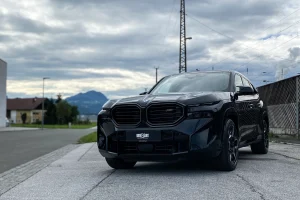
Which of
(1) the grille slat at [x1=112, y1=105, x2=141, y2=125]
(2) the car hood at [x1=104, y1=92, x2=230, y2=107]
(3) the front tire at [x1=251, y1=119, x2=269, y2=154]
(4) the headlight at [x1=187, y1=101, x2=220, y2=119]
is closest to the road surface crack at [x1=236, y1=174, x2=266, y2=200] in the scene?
(4) the headlight at [x1=187, y1=101, x2=220, y2=119]

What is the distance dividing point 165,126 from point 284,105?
12.8m

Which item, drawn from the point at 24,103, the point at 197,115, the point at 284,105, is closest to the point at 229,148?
the point at 197,115

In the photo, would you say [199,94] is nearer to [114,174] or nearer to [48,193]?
[114,174]

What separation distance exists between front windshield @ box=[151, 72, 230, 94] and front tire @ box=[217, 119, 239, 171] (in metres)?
0.76

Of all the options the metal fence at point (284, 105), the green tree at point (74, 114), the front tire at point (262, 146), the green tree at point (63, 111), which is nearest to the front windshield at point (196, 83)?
the front tire at point (262, 146)

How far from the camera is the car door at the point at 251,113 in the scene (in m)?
8.36

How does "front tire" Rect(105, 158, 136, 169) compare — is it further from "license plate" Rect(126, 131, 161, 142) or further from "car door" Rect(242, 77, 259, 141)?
"car door" Rect(242, 77, 259, 141)

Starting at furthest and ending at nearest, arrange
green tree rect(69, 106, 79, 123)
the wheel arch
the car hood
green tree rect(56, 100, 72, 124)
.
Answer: green tree rect(69, 106, 79, 123) < green tree rect(56, 100, 72, 124) < the wheel arch < the car hood

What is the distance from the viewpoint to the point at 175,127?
6449 mm

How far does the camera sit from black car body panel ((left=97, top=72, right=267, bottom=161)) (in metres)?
6.45

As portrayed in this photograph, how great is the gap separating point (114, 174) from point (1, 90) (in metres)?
61.7

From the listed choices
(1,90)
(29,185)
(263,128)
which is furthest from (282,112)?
(1,90)

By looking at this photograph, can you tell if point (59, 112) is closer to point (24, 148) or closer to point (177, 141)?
point (24, 148)

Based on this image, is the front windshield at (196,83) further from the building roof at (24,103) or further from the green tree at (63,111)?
the building roof at (24,103)
